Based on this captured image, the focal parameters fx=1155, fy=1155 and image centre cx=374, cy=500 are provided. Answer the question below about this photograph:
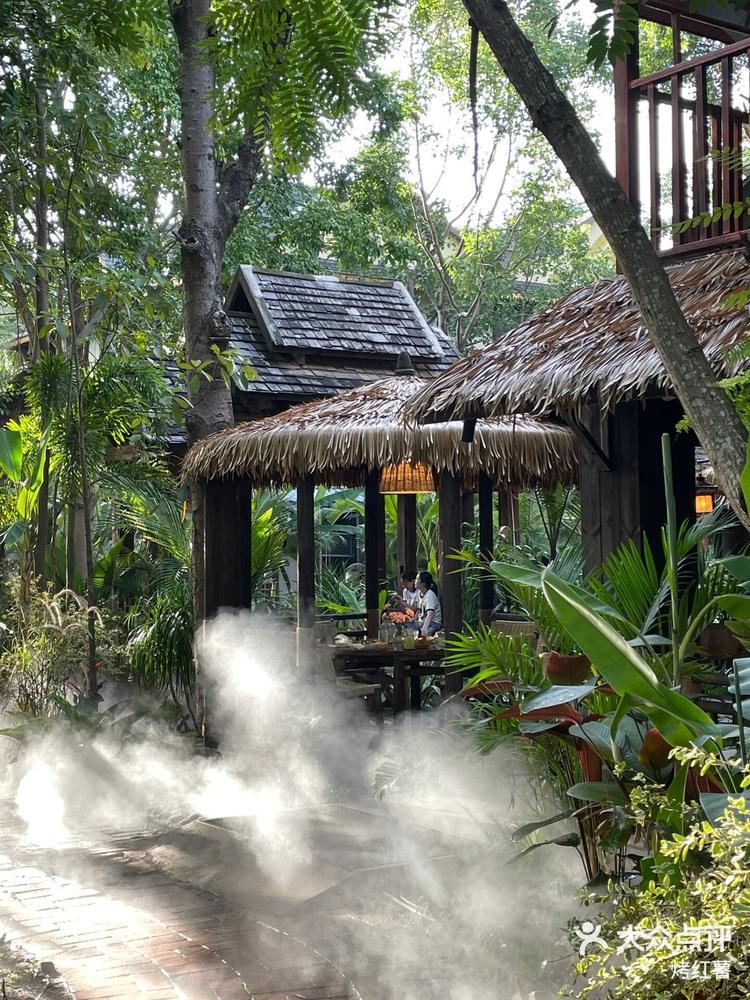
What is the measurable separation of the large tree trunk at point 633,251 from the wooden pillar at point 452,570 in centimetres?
589

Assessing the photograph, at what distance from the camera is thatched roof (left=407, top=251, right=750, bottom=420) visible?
212 inches

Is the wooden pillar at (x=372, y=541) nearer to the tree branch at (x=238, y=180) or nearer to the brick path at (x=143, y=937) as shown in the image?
the tree branch at (x=238, y=180)

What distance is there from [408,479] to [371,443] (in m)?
2.09

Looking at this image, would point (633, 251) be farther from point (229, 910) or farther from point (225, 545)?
point (225, 545)

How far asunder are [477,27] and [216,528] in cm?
741

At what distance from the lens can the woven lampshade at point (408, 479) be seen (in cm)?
1100

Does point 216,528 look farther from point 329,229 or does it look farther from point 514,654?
point 329,229

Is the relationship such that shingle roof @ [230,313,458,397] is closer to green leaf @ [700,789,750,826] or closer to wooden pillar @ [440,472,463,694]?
wooden pillar @ [440,472,463,694]

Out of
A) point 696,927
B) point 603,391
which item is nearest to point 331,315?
point 603,391

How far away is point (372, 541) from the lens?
40.8 feet

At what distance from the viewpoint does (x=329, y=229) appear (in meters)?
18.3

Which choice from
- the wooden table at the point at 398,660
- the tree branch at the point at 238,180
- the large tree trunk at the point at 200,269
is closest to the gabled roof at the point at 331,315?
the tree branch at the point at 238,180

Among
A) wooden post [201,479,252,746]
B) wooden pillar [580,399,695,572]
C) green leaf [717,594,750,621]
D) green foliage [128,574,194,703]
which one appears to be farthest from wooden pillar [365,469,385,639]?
green leaf [717,594,750,621]

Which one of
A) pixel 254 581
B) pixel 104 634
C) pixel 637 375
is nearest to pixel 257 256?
pixel 254 581
